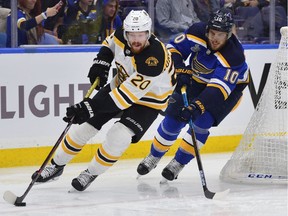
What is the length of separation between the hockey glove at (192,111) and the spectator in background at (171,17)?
1851 millimetres

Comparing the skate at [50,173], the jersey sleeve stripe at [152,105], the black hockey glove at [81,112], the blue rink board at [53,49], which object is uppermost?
the black hockey glove at [81,112]

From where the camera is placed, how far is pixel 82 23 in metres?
6.96

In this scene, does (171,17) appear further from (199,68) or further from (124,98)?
(124,98)

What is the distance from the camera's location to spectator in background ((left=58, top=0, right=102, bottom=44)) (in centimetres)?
687

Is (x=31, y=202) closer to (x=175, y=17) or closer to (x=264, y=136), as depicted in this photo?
(x=264, y=136)

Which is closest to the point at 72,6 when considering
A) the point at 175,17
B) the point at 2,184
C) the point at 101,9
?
the point at 101,9

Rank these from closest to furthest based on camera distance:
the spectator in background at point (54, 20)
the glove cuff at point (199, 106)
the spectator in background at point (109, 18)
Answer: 1. the glove cuff at point (199, 106)
2. the spectator in background at point (54, 20)
3. the spectator in background at point (109, 18)

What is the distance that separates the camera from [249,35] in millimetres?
7859

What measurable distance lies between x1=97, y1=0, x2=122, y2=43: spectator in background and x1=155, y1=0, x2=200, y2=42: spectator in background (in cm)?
36

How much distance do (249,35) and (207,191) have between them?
9.06 ft

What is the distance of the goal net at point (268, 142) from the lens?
19.6ft

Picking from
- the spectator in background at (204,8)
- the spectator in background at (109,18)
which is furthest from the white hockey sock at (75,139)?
the spectator in background at (204,8)

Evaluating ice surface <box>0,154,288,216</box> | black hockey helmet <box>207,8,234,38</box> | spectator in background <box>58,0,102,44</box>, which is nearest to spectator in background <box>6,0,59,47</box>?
spectator in background <box>58,0,102,44</box>

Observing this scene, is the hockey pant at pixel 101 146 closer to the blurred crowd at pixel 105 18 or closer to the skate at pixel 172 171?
the skate at pixel 172 171
